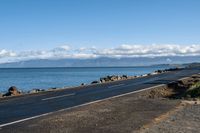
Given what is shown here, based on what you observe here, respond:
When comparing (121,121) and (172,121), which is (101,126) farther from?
(172,121)

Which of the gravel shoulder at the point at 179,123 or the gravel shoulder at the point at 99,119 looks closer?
the gravel shoulder at the point at 179,123

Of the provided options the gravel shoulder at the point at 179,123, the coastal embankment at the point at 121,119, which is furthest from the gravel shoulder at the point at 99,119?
the gravel shoulder at the point at 179,123

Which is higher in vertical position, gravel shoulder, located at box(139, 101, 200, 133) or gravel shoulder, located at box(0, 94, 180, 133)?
gravel shoulder, located at box(0, 94, 180, 133)

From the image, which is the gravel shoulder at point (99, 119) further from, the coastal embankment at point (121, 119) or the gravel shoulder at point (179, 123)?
the gravel shoulder at point (179, 123)

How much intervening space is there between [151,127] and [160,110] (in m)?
4.64

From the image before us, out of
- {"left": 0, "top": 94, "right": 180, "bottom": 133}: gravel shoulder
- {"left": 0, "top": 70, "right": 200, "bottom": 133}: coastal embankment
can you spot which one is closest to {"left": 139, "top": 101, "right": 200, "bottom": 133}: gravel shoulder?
{"left": 0, "top": 70, "right": 200, "bottom": 133}: coastal embankment

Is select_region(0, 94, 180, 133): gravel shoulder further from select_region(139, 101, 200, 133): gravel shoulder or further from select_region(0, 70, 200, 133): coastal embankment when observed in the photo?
select_region(139, 101, 200, 133): gravel shoulder

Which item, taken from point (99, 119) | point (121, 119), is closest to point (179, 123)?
point (121, 119)

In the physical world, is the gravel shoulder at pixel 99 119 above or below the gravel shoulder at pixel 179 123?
above

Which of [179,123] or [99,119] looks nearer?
[179,123]

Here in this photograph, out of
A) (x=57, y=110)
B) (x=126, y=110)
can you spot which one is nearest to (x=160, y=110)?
(x=126, y=110)

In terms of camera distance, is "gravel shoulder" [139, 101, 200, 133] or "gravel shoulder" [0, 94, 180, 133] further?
"gravel shoulder" [0, 94, 180, 133]

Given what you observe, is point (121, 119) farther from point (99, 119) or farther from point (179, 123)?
point (179, 123)

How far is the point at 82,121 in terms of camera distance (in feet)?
48.1
